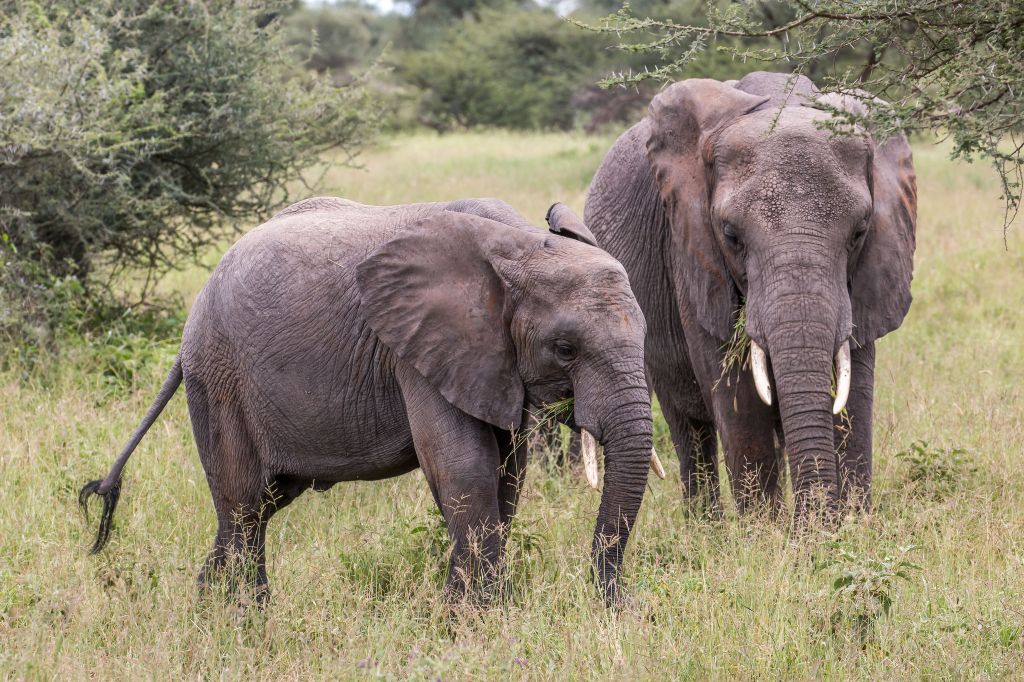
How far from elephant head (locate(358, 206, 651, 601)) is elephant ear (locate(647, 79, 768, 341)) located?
2.83 feet

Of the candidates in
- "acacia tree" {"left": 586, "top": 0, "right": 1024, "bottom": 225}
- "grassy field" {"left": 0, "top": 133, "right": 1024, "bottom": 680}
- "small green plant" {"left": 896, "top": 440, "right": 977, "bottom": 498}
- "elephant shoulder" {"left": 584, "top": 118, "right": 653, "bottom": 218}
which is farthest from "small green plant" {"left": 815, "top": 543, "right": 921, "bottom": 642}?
"elephant shoulder" {"left": 584, "top": 118, "right": 653, "bottom": 218}

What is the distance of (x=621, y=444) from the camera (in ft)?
13.6

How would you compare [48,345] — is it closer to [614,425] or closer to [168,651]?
[168,651]

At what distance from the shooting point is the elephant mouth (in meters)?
4.68

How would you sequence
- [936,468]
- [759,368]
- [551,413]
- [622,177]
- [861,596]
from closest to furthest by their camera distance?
[861,596]
[551,413]
[759,368]
[936,468]
[622,177]

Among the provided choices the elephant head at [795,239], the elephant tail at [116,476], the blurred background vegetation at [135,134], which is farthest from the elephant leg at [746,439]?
the elephant tail at [116,476]

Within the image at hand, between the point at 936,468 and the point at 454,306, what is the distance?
8.75 ft

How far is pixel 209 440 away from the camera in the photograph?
16.4 feet

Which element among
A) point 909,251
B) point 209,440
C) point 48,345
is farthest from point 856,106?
point 48,345

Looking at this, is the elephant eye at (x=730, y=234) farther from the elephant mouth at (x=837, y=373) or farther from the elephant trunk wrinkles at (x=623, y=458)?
the elephant trunk wrinkles at (x=623, y=458)

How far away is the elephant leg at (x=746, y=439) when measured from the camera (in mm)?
5219

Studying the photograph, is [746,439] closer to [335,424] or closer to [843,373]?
[843,373]

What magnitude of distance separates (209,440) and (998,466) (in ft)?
11.3

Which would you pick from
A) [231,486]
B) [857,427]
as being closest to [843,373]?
[857,427]
